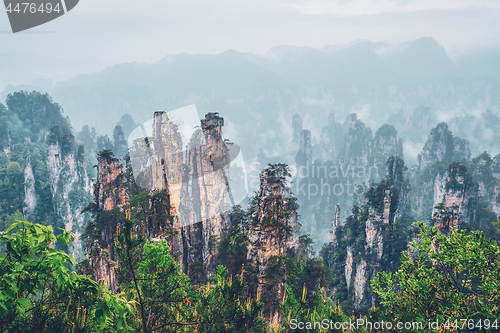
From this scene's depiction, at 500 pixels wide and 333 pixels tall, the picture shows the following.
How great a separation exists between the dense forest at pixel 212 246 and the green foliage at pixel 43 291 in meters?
0.03

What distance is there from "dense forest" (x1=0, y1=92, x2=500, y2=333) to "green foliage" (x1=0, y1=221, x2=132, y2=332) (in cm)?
3

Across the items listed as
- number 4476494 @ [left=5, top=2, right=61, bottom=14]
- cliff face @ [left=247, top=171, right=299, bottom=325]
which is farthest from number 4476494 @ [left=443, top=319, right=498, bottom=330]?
number 4476494 @ [left=5, top=2, right=61, bottom=14]

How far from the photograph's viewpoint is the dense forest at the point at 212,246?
607 centimetres

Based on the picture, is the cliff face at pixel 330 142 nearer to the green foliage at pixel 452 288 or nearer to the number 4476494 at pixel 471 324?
the green foliage at pixel 452 288

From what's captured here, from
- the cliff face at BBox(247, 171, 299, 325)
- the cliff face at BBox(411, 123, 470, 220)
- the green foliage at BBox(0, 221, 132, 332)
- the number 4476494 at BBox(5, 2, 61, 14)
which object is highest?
the number 4476494 at BBox(5, 2, 61, 14)

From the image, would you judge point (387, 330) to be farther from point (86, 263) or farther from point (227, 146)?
point (227, 146)

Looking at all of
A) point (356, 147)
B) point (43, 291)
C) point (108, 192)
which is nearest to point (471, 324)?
point (43, 291)

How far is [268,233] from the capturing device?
18578 mm

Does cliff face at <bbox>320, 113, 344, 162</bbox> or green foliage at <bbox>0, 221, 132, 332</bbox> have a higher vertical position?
green foliage at <bbox>0, 221, 132, 332</bbox>

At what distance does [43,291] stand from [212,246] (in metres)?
23.7

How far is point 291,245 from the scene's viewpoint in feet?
83.0

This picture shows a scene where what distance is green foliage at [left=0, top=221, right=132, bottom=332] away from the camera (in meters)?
4.67

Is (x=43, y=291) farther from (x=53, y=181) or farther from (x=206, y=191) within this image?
(x=53, y=181)

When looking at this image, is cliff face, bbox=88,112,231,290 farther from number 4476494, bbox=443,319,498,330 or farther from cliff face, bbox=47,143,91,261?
cliff face, bbox=47,143,91,261
